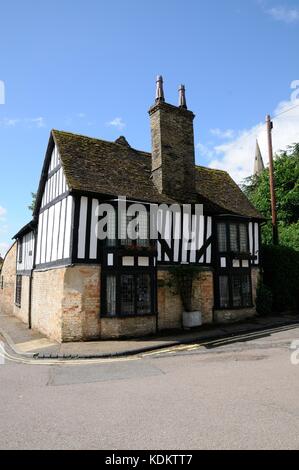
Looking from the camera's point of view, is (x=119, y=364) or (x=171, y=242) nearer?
(x=119, y=364)

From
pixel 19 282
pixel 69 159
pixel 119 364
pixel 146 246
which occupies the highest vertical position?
pixel 69 159

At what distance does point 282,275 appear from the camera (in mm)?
18031

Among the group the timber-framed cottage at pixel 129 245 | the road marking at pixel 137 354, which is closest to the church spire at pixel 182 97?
the timber-framed cottage at pixel 129 245

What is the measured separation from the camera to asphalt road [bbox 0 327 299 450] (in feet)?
14.5

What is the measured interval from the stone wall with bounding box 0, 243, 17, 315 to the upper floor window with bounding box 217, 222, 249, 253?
13476 mm

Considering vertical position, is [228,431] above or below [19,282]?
below

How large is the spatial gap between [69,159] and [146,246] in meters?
4.58

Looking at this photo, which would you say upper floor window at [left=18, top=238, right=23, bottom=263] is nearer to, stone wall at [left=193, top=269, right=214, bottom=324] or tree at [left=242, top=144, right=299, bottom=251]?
stone wall at [left=193, top=269, right=214, bottom=324]

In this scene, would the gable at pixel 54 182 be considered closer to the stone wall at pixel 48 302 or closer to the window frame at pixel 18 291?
the stone wall at pixel 48 302

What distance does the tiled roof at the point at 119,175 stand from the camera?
1377 cm

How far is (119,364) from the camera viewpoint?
30.8 ft

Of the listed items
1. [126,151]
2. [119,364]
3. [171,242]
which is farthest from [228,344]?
[126,151]

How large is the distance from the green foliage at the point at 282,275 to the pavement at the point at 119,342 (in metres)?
1.84
